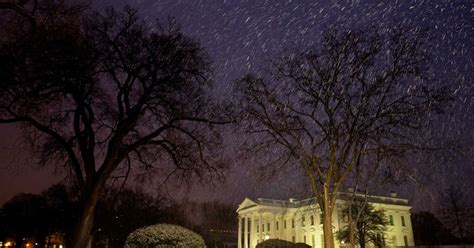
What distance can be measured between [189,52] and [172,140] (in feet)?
Answer: 15.8

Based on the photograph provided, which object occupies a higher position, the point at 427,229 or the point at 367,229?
the point at 427,229

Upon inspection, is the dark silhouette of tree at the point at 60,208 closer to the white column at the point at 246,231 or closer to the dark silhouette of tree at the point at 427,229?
the white column at the point at 246,231

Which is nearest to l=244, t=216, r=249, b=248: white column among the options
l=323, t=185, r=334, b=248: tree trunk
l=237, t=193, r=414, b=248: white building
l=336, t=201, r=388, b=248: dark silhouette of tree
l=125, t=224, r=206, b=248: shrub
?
l=237, t=193, r=414, b=248: white building

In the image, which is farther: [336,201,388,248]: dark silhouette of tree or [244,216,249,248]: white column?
[244,216,249,248]: white column

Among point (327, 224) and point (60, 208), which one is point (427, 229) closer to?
point (60, 208)

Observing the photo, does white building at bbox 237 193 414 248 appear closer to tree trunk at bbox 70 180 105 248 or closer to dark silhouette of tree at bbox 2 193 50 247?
dark silhouette of tree at bbox 2 193 50 247

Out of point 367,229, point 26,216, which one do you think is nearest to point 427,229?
point 367,229

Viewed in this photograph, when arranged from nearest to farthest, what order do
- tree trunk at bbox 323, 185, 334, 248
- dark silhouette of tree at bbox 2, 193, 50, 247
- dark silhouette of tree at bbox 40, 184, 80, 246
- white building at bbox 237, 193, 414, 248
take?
tree trunk at bbox 323, 185, 334, 248, dark silhouette of tree at bbox 40, 184, 80, 246, dark silhouette of tree at bbox 2, 193, 50, 247, white building at bbox 237, 193, 414, 248

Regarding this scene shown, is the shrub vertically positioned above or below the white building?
below

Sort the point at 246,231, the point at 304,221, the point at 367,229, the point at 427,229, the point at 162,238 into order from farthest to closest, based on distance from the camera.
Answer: the point at 427,229 < the point at 246,231 < the point at 304,221 < the point at 367,229 < the point at 162,238

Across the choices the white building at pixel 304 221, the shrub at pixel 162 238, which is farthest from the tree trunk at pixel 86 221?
the white building at pixel 304 221

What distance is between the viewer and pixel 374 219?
50.4 meters

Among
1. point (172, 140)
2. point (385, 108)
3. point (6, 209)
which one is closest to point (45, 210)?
point (6, 209)

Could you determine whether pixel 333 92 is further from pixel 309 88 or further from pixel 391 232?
pixel 391 232
